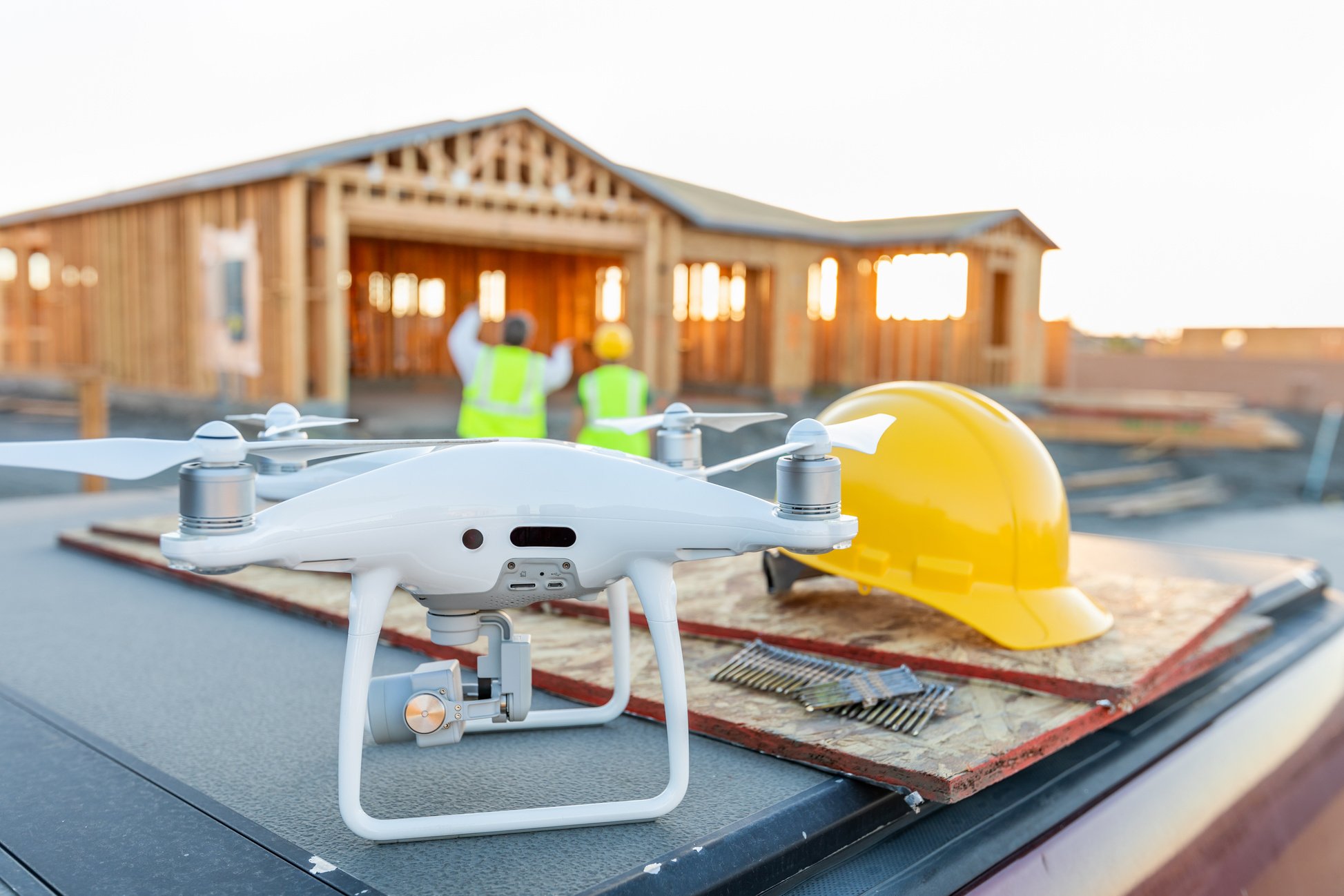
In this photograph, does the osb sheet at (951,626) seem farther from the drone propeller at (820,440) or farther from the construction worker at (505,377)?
the construction worker at (505,377)

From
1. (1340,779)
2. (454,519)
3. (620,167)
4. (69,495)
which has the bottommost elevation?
(1340,779)

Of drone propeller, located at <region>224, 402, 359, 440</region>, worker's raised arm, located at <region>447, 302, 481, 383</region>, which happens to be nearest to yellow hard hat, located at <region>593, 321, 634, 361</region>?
worker's raised arm, located at <region>447, 302, 481, 383</region>

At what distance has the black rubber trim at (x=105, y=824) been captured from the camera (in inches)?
73.4

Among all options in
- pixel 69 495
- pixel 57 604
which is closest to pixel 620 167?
pixel 69 495

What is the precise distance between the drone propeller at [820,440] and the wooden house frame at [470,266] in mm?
11114

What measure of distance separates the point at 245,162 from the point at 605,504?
52.6 feet

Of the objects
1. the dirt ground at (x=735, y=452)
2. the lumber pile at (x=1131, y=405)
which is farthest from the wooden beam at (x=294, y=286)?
the lumber pile at (x=1131, y=405)

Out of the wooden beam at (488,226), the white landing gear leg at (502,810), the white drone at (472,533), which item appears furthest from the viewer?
the wooden beam at (488,226)

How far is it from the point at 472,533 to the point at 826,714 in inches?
47.7

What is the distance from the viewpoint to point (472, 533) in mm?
1940

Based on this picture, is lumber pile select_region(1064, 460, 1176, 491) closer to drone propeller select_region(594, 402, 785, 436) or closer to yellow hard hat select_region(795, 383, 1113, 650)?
yellow hard hat select_region(795, 383, 1113, 650)

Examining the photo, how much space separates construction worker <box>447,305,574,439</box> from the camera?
5.88 meters

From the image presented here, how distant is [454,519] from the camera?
190 centimetres

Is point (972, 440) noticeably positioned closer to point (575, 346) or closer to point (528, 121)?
point (528, 121)
